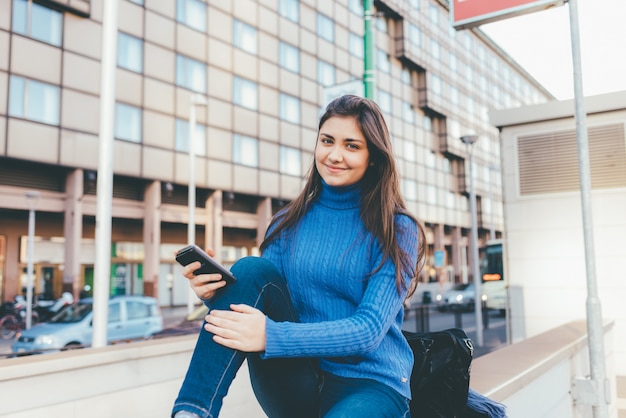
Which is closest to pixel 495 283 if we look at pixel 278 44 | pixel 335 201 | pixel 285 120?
pixel 285 120

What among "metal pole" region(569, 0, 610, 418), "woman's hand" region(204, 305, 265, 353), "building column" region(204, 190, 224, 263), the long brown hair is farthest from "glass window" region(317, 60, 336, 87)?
"woman's hand" region(204, 305, 265, 353)

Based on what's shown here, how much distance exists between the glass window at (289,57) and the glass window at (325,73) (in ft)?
5.97

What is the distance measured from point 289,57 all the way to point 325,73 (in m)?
3.14

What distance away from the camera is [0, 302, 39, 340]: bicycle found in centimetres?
1997

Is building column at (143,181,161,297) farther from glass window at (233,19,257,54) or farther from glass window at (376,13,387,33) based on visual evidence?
glass window at (376,13,387,33)

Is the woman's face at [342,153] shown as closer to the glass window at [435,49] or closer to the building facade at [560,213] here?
the building facade at [560,213]

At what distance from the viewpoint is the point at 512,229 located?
34.8 feet

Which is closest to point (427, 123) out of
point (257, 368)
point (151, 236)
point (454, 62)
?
point (454, 62)

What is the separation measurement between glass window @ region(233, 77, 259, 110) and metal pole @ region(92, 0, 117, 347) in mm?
19932

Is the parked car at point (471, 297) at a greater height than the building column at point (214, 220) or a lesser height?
lesser

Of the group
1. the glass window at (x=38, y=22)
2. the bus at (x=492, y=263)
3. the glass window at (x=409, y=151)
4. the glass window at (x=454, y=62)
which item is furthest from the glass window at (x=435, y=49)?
the glass window at (x=38, y=22)

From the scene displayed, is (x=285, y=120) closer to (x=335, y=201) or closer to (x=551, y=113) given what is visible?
(x=551, y=113)

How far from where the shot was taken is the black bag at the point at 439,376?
210cm

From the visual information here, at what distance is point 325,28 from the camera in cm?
3362
